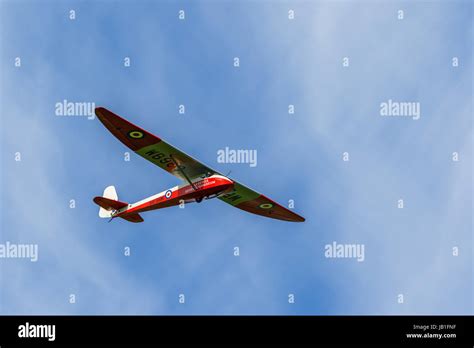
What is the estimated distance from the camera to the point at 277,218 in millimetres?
42906

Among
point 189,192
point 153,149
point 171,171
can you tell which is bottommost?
point 189,192

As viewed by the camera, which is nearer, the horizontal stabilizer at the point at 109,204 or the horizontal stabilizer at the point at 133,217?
the horizontal stabilizer at the point at 109,204

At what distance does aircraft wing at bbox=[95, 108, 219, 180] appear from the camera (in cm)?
3494

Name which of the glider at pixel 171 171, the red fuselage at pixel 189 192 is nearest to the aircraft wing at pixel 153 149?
the glider at pixel 171 171

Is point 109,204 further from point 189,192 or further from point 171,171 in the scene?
point 189,192

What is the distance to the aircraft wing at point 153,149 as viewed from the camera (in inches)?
1376

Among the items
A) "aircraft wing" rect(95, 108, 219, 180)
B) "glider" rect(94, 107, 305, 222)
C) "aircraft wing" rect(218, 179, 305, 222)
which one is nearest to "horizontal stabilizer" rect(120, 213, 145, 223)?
"glider" rect(94, 107, 305, 222)

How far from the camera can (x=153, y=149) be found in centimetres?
3641

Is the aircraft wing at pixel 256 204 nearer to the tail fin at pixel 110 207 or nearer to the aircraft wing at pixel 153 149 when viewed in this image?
the aircraft wing at pixel 153 149

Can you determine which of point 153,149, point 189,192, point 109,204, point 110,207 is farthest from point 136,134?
point 110,207

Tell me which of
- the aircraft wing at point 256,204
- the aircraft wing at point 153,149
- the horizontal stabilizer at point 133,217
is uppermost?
the aircraft wing at point 153,149

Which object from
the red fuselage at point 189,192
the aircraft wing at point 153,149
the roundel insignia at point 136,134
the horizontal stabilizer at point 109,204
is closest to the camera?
the aircraft wing at point 153,149
